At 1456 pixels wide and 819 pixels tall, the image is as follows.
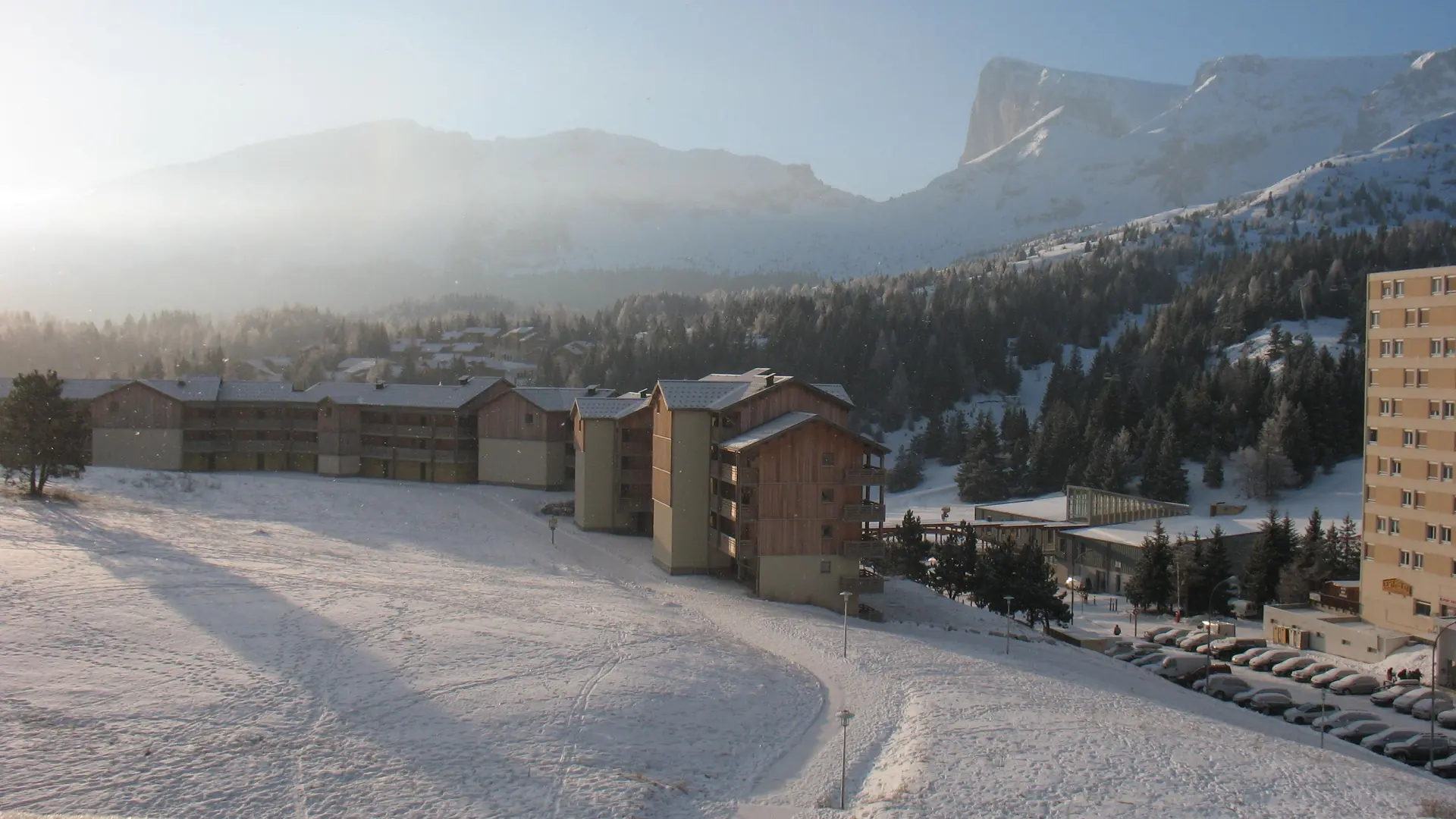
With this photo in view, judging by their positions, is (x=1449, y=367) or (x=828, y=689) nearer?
(x=828, y=689)

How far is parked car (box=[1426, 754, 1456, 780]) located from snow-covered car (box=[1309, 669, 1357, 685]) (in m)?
10.1

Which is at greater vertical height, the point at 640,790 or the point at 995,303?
the point at 995,303

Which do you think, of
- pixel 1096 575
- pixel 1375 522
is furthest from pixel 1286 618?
pixel 1096 575

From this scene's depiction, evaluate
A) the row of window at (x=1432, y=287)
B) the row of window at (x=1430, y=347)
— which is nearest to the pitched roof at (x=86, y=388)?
the row of window at (x=1430, y=347)

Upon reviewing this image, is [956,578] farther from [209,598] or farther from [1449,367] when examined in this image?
[209,598]

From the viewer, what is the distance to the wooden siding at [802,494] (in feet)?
146

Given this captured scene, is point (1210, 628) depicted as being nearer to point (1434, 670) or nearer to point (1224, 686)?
point (1224, 686)

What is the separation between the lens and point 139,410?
7175 cm

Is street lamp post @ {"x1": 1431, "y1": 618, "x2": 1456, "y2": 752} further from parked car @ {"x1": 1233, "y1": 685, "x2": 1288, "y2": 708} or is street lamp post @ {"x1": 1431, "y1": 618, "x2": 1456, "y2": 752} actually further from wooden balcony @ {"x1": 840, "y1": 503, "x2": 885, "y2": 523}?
wooden balcony @ {"x1": 840, "y1": 503, "x2": 885, "y2": 523}

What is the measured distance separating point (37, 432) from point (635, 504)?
29702 mm

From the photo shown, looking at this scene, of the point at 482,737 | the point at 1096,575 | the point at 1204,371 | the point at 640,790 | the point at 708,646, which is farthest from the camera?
the point at 1204,371

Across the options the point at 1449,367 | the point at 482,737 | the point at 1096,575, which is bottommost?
the point at 1096,575

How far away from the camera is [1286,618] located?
50875 mm

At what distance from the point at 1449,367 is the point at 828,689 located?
36.1m
